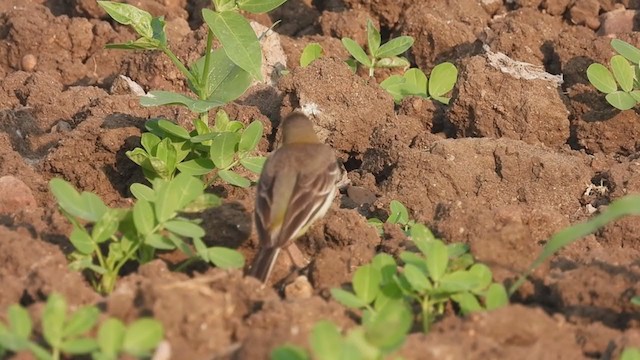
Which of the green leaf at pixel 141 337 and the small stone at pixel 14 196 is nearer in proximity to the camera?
the green leaf at pixel 141 337

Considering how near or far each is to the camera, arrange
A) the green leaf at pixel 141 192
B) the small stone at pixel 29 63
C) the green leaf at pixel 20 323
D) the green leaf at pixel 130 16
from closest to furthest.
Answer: the green leaf at pixel 20 323 < the green leaf at pixel 141 192 < the green leaf at pixel 130 16 < the small stone at pixel 29 63

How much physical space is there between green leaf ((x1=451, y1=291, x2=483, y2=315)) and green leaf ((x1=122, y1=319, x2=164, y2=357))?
160cm

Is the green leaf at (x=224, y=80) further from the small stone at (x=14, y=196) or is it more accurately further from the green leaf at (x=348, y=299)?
the green leaf at (x=348, y=299)

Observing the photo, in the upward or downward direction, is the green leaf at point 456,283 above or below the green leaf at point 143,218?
below

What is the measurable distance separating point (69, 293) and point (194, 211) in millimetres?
1200

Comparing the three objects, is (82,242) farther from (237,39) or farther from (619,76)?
(619,76)

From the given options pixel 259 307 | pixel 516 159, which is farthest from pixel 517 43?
pixel 259 307

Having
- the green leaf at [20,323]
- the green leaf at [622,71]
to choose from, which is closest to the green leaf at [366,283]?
the green leaf at [20,323]

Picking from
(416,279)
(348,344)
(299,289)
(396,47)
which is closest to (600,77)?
(396,47)

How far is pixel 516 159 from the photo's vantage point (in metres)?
8.59

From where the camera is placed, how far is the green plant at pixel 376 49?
9.84 m

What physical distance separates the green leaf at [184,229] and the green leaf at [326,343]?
1.89m

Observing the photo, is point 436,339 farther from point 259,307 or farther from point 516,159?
point 516,159

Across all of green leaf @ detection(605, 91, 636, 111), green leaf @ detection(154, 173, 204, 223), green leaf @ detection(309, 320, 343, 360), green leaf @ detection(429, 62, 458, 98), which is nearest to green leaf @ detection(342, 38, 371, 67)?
green leaf @ detection(429, 62, 458, 98)
